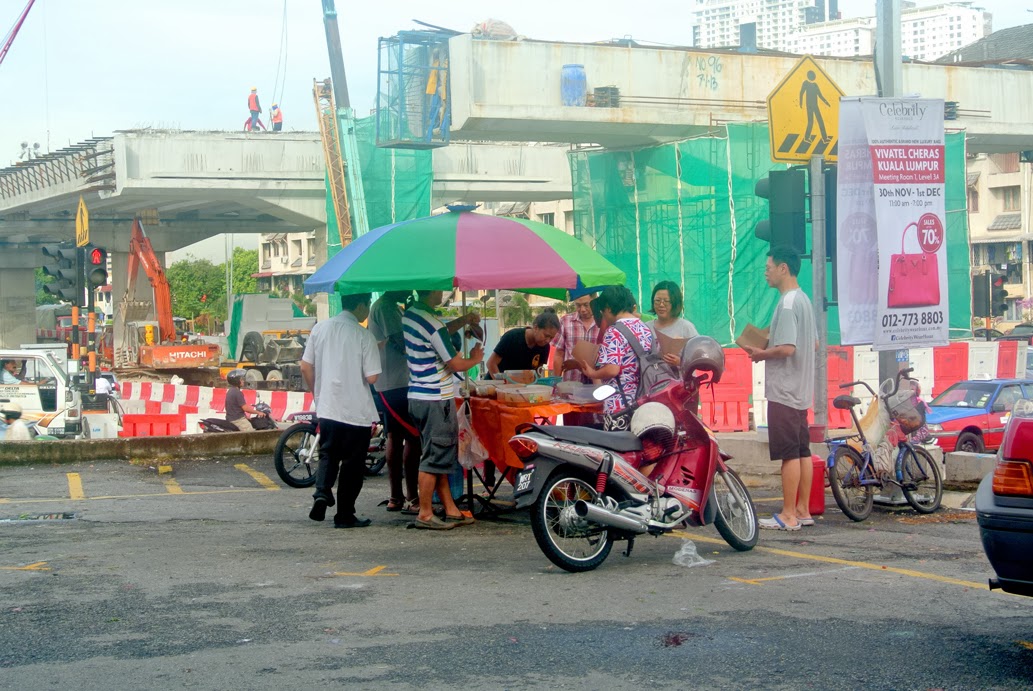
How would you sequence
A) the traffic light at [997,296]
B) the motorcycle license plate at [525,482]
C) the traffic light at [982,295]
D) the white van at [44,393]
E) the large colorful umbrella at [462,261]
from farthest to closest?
the traffic light at [997,296], the white van at [44,393], the traffic light at [982,295], the large colorful umbrella at [462,261], the motorcycle license plate at [525,482]

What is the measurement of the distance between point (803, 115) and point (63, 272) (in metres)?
12.5

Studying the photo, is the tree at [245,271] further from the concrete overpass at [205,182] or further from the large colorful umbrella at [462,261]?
the large colorful umbrella at [462,261]

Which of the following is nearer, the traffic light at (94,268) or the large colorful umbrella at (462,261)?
the large colorful umbrella at (462,261)

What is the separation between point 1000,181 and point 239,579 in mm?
65882

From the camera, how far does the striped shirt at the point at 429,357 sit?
8742 millimetres

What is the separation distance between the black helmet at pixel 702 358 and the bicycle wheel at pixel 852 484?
7.25 feet

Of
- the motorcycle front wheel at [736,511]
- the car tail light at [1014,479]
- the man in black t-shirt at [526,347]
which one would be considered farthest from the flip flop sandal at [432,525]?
the car tail light at [1014,479]

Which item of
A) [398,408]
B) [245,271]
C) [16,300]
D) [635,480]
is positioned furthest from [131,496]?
[245,271]

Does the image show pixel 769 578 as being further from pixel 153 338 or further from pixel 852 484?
pixel 153 338

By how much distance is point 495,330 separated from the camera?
1101 inches

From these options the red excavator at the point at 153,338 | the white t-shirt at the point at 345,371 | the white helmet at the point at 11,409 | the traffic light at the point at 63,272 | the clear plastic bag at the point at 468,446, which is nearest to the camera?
the white t-shirt at the point at 345,371

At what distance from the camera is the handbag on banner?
10.3 meters

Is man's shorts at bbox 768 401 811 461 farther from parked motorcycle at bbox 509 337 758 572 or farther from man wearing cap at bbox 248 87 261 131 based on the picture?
man wearing cap at bbox 248 87 261 131

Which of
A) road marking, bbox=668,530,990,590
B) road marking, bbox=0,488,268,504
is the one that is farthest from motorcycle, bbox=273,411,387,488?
road marking, bbox=668,530,990,590
